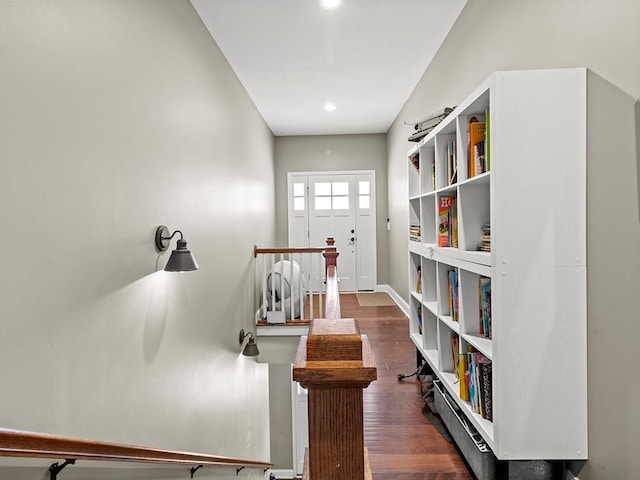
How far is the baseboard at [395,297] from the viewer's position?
16.9 ft

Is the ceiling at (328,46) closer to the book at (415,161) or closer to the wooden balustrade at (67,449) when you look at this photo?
the book at (415,161)

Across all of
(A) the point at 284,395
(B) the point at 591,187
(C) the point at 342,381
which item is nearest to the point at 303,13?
(B) the point at 591,187

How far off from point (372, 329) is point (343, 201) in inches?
113

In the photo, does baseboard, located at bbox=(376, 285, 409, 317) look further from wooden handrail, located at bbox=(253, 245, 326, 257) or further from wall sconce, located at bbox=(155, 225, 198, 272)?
wall sconce, located at bbox=(155, 225, 198, 272)

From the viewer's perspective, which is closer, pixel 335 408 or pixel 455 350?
pixel 335 408

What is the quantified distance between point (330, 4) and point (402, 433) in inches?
113

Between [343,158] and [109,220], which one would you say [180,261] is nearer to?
[109,220]

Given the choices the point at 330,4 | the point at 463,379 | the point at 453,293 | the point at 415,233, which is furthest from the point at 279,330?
the point at 330,4

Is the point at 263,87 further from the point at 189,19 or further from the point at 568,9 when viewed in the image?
the point at 568,9

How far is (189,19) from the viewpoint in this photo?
2586 millimetres

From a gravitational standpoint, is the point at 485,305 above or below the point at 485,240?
below

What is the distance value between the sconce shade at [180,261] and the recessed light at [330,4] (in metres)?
1.93

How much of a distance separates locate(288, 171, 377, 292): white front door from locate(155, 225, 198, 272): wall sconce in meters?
4.74

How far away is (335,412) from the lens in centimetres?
57
